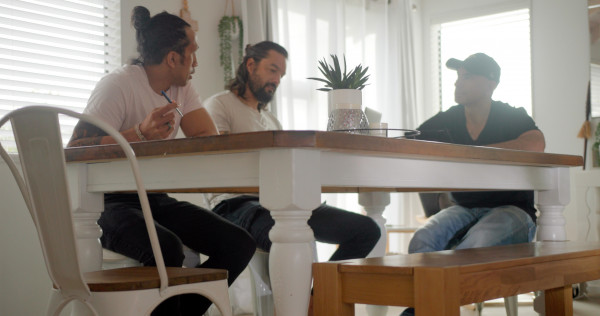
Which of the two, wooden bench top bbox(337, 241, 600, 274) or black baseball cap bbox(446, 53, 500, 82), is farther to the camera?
black baseball cap bbox(446, 53, 500, 82)

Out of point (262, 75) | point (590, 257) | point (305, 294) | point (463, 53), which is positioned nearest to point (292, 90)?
point (262, 75)

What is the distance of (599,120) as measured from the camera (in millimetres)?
4582

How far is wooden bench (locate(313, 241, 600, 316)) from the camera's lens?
1320 millimetres

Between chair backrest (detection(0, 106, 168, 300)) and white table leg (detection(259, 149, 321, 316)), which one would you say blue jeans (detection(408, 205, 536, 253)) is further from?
chair backrest (detection(0, 106, 168, 300))

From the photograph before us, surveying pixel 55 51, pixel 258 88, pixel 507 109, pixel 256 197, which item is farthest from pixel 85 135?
pixel 507 109

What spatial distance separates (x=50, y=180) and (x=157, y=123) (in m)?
0.57

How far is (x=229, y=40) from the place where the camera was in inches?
157

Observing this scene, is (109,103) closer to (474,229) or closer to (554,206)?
(474,229)

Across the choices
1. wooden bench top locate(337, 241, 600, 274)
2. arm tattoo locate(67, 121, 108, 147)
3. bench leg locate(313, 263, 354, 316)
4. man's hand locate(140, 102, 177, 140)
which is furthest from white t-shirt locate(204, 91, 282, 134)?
bench leg locate(313, 263, 354, 316)

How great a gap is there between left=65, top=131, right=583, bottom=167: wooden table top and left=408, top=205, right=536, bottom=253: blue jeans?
674 millimetres

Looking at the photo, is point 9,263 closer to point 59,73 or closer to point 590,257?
point 59,73

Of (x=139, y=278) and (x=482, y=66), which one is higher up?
(x=482, y=66)

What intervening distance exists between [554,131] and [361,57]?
1588mm

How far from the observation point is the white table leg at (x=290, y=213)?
1.29 m
